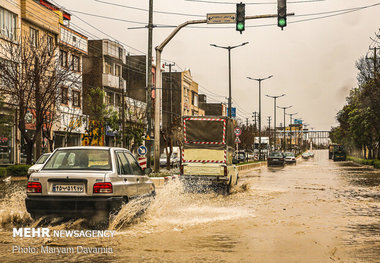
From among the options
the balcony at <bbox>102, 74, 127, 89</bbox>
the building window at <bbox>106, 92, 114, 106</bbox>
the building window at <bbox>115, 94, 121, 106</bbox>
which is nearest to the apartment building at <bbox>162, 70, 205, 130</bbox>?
the building window at <bbox>115, 94, 121, 106</bbox>

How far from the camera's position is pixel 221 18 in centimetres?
1875

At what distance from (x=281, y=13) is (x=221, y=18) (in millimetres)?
2735

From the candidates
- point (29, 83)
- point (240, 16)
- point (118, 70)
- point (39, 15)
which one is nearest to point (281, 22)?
point (240, 16)

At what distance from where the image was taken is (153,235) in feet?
27.5

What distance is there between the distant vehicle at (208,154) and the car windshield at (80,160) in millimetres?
8638

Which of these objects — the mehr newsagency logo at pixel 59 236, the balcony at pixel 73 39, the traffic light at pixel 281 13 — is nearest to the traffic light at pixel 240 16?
the traffic light at pixel 281 13

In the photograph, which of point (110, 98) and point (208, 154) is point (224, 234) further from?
point (110, 98)

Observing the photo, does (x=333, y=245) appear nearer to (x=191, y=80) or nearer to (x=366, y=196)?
(x=366, y=196)

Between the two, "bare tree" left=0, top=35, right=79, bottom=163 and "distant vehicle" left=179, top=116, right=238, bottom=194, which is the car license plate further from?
"bare tree" left=0, top=35, right=79, bottom=163

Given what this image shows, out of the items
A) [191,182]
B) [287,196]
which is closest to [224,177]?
[191,182]

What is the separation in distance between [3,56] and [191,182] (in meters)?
18.2

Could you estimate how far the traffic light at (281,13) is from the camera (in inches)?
658

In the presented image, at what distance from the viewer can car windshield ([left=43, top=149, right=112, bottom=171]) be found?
8.74 metres

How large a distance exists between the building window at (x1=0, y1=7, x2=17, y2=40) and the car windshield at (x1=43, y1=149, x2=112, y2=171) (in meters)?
23.5
